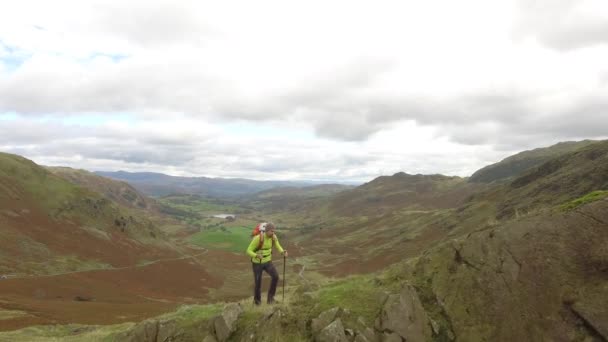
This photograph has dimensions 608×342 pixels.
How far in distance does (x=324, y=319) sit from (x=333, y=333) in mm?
764

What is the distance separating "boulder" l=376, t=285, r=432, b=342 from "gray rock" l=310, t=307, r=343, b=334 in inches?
53.9

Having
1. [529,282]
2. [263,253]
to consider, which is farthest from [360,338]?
[529,282]

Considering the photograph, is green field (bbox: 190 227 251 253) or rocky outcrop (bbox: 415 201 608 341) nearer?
rocky outcrop (bbox: 415 201 608 341)

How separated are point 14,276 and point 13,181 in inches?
2015

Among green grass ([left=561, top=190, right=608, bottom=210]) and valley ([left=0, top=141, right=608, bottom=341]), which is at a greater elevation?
green grass ([left=561, top=190, right=608, bottom=210])

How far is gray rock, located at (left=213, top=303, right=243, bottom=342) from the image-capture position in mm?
14289

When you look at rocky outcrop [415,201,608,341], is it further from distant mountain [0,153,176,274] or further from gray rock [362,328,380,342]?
distant mountain [0,153,176,274]

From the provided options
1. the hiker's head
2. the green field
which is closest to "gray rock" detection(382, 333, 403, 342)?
the hiker's head

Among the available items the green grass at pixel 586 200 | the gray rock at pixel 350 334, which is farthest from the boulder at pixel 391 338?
the green grass at pixel 586 200

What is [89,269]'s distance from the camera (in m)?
81.7

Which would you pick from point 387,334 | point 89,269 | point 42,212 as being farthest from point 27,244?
point 387,334

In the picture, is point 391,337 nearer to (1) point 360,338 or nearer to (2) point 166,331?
(1) point 360,338

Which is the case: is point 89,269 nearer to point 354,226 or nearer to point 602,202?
point 602,202

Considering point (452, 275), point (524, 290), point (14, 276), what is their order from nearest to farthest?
point (524, 290) < point (452, 275) < point (14, 276)
